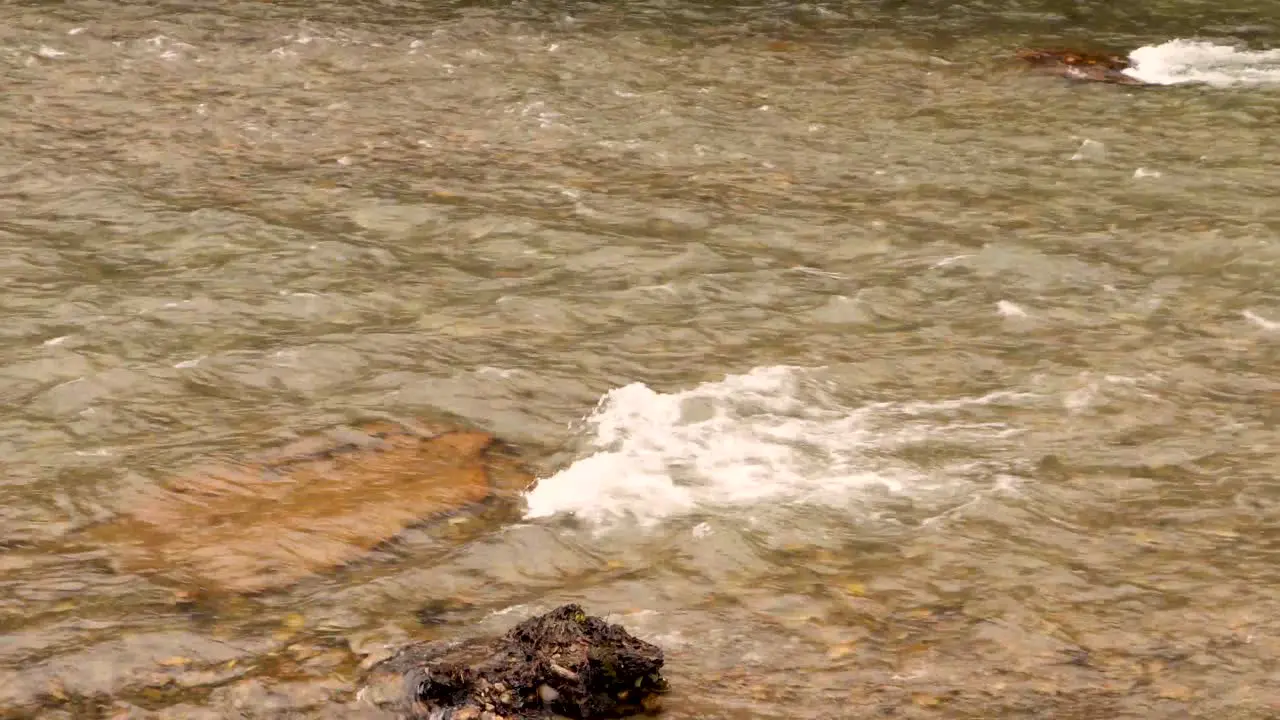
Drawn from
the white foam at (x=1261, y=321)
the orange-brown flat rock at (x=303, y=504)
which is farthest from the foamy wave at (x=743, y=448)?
the white foam at (x=1261, y=321)

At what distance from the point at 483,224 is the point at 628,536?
6476 mm

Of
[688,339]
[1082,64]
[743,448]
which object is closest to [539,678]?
[743,448]

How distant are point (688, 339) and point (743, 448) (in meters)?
2.22

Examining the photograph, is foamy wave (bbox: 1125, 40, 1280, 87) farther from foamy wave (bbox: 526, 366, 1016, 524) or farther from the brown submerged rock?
foamy wave (bbox: 526, 366, 1016, 524)

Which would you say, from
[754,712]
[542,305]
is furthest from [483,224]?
[754,712]

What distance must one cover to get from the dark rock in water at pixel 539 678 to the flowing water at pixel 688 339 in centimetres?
24

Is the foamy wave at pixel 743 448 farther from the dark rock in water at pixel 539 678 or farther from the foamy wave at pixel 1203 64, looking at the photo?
the foamy wave at pixel 1203 64

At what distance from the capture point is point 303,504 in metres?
10.2

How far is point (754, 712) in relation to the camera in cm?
795

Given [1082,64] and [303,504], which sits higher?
[1082,64]

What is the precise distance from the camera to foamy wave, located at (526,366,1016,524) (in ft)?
34.9

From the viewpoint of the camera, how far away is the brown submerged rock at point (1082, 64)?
68.5ft

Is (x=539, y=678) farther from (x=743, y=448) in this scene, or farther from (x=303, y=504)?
(x=743, y=448)

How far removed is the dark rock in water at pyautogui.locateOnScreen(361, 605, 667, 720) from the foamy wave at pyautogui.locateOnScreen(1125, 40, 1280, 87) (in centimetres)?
1524
